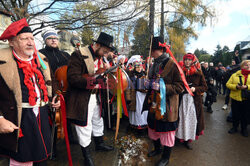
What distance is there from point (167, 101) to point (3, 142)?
2127 millimetres

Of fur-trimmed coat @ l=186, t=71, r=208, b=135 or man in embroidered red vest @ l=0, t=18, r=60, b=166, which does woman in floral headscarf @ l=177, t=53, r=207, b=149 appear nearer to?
fur-trimmed coat @ l=186, t=71, r=208, b=135

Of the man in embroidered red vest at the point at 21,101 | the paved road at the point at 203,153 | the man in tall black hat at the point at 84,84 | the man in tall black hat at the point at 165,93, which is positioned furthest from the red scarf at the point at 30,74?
the man in tall black hat at the point at 165,93

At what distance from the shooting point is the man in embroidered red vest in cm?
147

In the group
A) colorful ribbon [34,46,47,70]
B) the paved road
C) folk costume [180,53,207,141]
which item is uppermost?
colorful ribbon [34,46,47,70]

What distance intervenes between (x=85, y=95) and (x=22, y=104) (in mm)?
800

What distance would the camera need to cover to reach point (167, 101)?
2.34m

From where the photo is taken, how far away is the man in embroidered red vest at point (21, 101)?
4.83ft

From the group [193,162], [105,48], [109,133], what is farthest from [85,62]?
[193,162]

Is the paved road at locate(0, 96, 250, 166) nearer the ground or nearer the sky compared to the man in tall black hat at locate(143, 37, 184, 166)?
nearer the ground

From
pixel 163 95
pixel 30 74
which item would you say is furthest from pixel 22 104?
pixel 163 95

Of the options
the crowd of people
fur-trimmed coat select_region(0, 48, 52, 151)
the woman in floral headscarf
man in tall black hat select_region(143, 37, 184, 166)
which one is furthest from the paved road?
fur-trimmed coat select_region(0, 48, 52, 151)

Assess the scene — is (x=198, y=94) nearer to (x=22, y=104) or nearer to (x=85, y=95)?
(x=85, y=95)

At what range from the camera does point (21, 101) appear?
151 cm

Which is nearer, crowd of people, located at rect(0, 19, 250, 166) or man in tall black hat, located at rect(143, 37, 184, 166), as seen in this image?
crowd of people, located at rect(0, 19, 250, 166)
